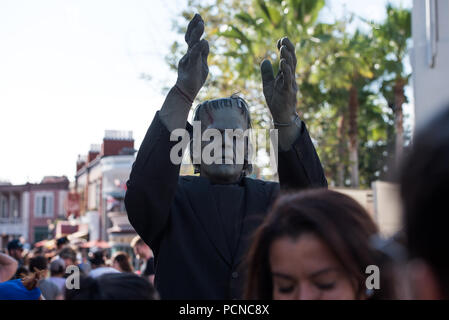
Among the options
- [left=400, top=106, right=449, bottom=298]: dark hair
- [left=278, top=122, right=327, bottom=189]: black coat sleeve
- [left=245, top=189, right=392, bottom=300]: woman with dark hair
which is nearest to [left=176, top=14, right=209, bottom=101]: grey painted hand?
[left=278, top=122, right=327, bottom=189]: black coat sleeve

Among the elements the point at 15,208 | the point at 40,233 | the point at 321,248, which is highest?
the point at 321,248

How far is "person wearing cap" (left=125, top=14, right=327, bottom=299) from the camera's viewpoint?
2.27m

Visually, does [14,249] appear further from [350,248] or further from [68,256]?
[350,248]

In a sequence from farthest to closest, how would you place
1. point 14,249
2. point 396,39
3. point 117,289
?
1. point 396,39
2. point 14,249
3. point 117,289

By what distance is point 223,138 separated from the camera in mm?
2555

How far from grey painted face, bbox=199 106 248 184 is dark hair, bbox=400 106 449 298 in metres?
1.73

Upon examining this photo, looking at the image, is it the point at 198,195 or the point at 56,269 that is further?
the point at 56,269

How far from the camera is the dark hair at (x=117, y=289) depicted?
1.73 metres

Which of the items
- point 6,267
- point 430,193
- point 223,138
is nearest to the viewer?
point 430,193

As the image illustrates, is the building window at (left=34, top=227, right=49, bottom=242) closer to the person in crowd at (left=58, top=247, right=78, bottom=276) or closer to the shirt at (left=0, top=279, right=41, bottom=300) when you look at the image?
the person in crowd at (left=58, top=247, right=78, bottom=276)

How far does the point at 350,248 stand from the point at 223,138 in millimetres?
1179

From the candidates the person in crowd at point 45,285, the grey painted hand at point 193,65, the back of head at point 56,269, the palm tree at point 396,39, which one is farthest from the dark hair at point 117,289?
the palm tree at point 396,39

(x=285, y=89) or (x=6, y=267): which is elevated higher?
(x=285, y=89)

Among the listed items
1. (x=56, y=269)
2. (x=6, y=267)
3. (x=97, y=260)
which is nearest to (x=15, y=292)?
(x=6, y=267)
